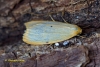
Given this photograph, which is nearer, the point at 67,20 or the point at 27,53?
the point at 27,53

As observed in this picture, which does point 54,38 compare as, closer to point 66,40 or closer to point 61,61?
point 66,40

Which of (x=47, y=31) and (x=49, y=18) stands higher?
(x=49, y=18)

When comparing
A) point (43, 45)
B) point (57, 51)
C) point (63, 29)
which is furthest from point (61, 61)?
point (63, 29)

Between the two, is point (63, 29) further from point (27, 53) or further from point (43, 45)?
point (27, 53)

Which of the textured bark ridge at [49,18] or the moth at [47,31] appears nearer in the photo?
the textured bark ridge at [49,18]

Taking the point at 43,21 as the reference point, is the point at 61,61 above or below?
below

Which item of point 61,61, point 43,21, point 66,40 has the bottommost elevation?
point 61,61

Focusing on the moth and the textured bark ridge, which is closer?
the textured bark ridge
